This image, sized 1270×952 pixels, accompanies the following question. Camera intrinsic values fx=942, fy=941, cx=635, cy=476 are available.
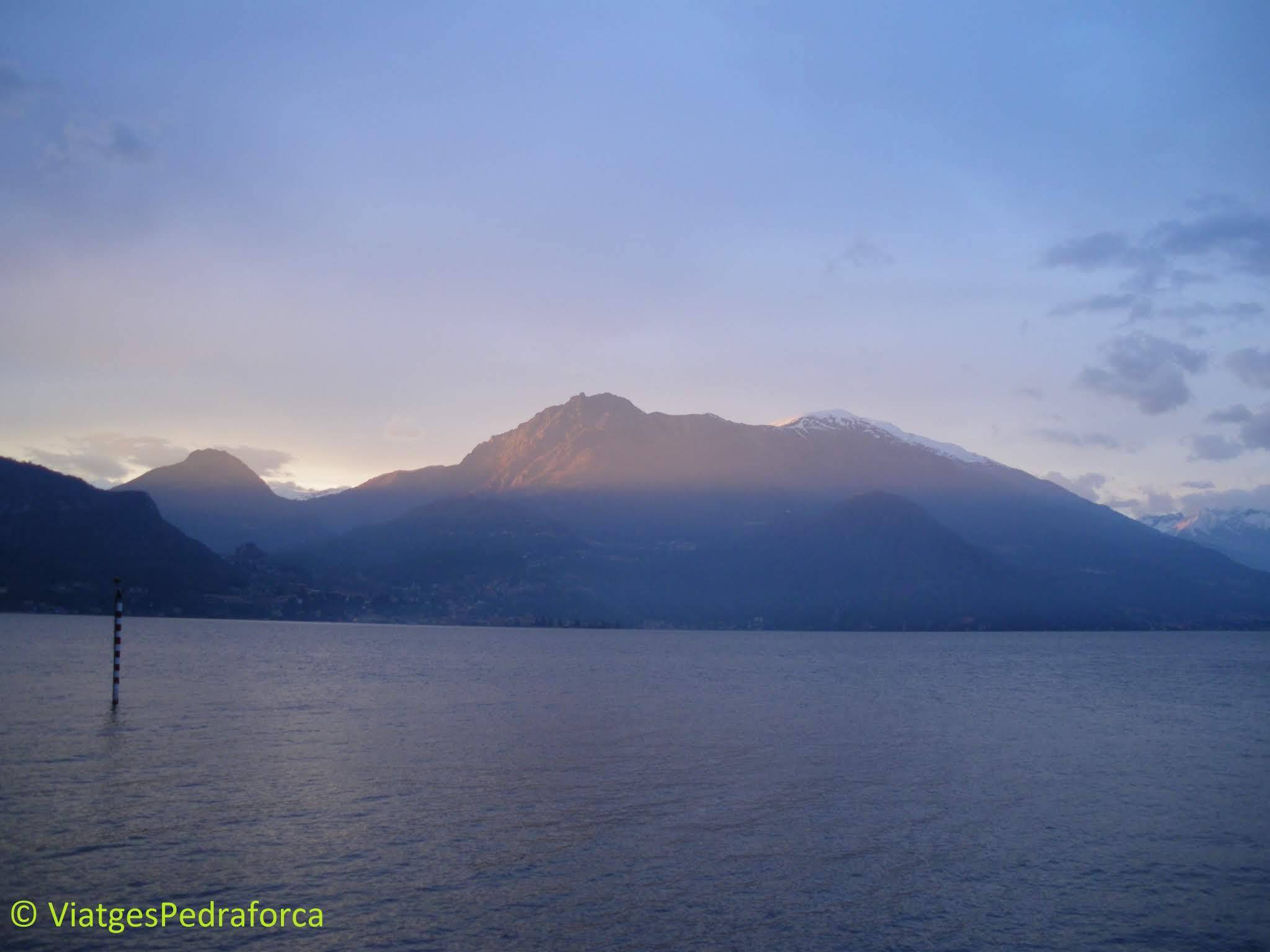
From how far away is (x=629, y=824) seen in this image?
3231 centimetres

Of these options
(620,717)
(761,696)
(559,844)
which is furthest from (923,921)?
(761,696)

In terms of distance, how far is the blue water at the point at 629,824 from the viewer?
23203mm

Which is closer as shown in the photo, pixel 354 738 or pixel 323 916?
pixel 323 916

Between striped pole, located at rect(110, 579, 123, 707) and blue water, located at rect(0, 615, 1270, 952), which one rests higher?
striped pole, located at rect(110, 579, 123, 707)

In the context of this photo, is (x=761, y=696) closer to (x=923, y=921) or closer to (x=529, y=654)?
(x=923, y=921)

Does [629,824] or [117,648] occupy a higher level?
[117,648]

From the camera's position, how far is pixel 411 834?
29.9 m

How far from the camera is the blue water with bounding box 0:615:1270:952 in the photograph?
2320 centimetres

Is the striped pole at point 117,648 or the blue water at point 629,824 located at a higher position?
the striped pole at point 117,648

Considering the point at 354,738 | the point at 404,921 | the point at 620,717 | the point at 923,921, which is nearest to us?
the point at 404,921

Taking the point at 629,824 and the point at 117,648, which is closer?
the point at 629,824

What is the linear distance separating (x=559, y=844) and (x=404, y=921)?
25.8ft

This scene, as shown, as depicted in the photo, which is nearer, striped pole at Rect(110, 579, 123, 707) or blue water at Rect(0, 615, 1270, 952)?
blue water at Rect(0, 615, 1270, 952)

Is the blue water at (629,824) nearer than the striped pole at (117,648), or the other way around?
the blue water at (629,824)
